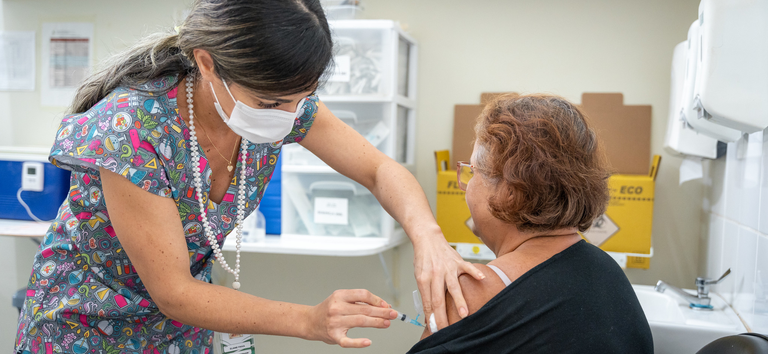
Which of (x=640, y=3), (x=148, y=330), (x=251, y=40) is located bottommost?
(x=148, y=330)

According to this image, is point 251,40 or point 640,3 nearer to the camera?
point 251,40

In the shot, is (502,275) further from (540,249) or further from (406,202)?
(406,202)

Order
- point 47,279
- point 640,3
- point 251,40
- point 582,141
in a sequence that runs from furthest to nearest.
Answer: point 640,3 → point 47,279 → point 582,141 → point 251,40

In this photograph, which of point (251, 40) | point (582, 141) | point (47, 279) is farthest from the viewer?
point (47, 279)

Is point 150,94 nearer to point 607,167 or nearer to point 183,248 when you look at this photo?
point 183,248

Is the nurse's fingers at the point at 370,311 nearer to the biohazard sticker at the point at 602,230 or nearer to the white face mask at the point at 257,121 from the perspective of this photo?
the white face mask at the point at 257,121

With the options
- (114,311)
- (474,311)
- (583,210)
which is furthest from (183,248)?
(583,210)

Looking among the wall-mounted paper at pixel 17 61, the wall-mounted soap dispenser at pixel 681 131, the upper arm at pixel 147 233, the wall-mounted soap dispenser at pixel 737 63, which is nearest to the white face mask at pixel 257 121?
the upper arm at pixel 147 233

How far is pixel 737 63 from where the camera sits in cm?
114

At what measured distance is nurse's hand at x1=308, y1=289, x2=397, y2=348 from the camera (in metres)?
0.77

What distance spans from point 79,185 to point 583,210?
0.88 meters

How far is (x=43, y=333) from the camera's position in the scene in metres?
0.99

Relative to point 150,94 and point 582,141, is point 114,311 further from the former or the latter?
point 582,141

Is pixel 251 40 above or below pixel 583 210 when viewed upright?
above
